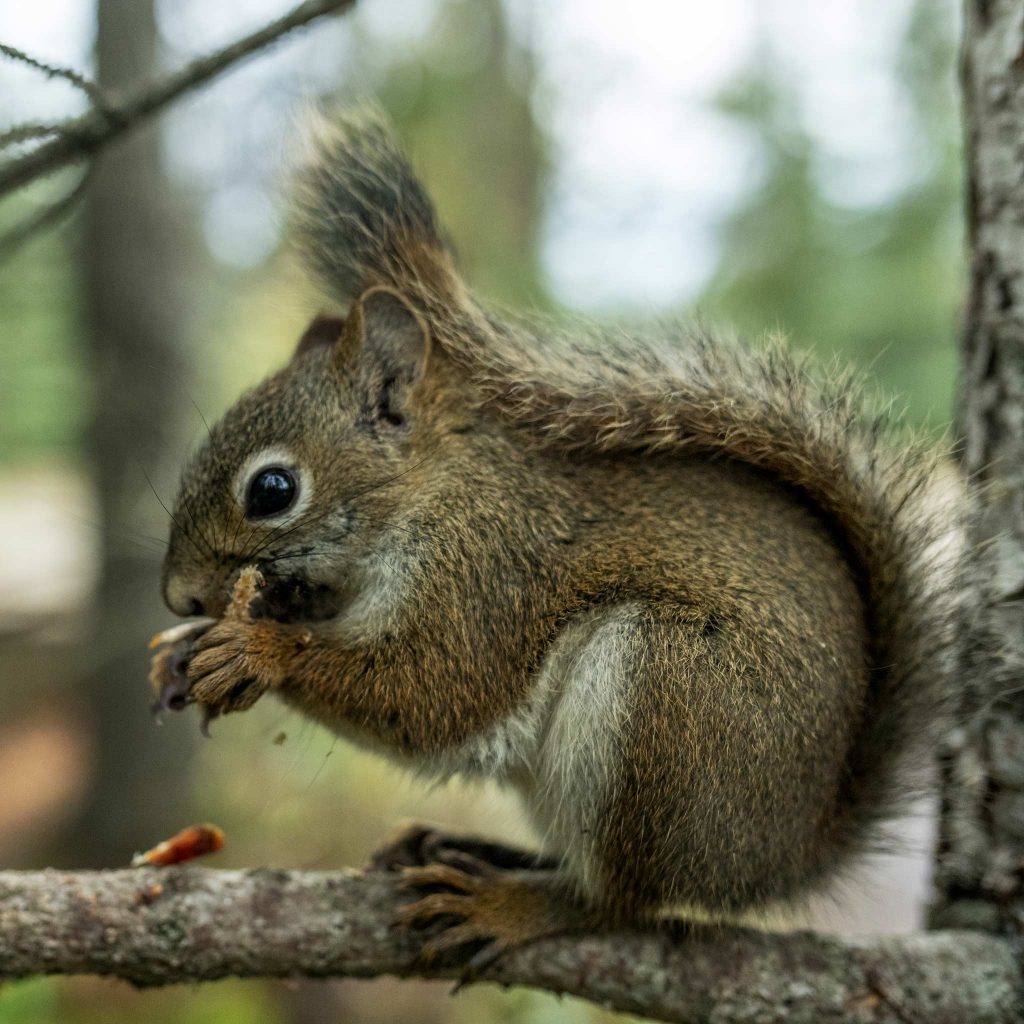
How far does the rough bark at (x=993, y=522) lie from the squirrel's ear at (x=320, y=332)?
1.68 meters

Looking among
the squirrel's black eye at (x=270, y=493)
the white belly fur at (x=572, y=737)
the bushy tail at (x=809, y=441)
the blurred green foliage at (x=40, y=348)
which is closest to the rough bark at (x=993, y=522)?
the bushy tail at (x=809, y=441)

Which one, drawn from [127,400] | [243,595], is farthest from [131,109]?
[127,400]

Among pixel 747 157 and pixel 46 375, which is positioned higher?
pixel 747 157

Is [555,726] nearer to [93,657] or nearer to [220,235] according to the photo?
[93,657]

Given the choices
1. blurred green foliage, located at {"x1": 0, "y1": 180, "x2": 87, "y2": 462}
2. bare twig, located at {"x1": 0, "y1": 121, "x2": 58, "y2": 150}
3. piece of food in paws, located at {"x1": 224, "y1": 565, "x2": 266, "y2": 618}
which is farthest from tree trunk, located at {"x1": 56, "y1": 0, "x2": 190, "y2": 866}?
bare twig, located at {"x1": 0, "y1": 121, "x2": 58, "y2": 150}

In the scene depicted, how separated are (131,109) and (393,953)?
178 cm

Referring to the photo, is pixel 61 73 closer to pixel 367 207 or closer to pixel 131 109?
pixel 131 109

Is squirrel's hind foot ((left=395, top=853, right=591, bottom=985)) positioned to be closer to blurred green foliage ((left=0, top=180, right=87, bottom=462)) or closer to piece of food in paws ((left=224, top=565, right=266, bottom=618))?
piece of food in paws ((left=224, top=565, right=266, bottom=618))

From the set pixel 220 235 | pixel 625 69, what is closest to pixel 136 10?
pixel 220 235

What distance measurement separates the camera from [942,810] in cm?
238

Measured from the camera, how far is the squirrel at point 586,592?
2.02 m

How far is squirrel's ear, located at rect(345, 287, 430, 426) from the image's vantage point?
241 centimetres

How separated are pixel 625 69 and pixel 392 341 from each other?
642 centimetres

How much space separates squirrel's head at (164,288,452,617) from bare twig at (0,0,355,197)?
662 mm
